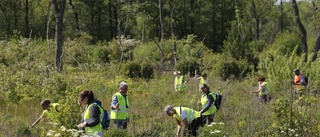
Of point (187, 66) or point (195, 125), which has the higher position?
point (187, 66)

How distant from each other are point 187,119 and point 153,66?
68.8 ft

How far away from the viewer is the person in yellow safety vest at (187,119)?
881 cm

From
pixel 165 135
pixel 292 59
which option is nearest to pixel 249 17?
pixel 292 59

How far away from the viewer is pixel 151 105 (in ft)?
53.1

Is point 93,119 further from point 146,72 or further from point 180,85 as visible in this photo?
point 146,72

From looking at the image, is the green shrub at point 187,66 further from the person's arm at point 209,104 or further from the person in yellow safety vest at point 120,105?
the person in yellow safety vest at point 120,105

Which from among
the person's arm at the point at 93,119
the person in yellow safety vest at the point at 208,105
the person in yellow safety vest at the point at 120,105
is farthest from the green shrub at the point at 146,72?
the person's arm at the point at 93,119

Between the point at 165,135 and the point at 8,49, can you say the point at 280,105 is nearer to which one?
the point at 165,135

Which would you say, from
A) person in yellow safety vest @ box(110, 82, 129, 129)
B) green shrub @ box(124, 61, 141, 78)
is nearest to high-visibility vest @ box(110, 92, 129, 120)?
person in yellow safety vest @ box(110, 82, 129, 129)

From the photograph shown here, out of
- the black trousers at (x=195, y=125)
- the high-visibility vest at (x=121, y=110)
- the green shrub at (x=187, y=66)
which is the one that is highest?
the green shrub at (x=187, y=66)

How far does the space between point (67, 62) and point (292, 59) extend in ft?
54.7

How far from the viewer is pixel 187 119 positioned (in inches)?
361

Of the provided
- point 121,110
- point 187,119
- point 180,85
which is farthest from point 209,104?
point 180,85

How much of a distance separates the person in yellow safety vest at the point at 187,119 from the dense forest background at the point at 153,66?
53cm
